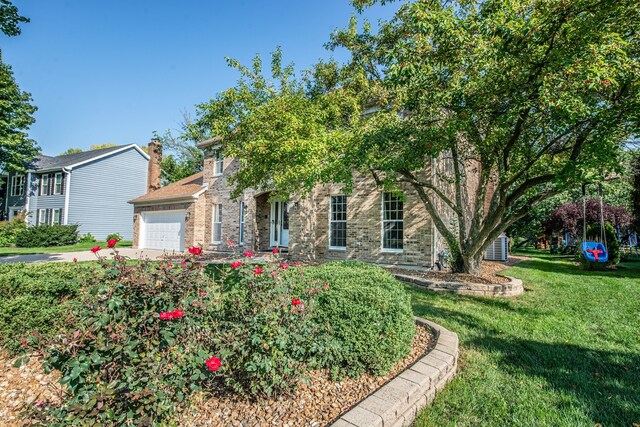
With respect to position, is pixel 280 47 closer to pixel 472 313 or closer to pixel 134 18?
pixel 134 18

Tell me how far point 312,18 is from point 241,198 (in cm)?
901

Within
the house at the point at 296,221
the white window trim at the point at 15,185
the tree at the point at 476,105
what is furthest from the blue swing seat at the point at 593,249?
the white window trim at the point at 15,185

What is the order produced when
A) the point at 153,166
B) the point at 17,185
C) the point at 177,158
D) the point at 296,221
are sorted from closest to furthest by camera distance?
1. the point at 296,221
2. the point at 153,166
3. the point at 17,185
4. the point at 177,158

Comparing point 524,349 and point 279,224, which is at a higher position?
point 279,224

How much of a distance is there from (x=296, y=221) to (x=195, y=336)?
11.2 m

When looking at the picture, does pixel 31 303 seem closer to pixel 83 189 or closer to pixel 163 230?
pixel 163 230

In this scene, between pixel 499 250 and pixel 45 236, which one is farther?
pixel 45 236

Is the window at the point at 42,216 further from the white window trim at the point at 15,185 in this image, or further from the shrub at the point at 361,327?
the shrub at the point at 361,327

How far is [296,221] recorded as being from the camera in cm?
1374

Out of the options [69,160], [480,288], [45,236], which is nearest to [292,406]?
[480,288]

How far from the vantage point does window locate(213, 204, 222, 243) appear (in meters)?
17.3

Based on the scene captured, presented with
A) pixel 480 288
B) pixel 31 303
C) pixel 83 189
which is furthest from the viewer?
pixel 83 189

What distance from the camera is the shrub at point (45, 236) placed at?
20.0 meters

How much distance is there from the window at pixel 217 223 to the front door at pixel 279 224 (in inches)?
131
